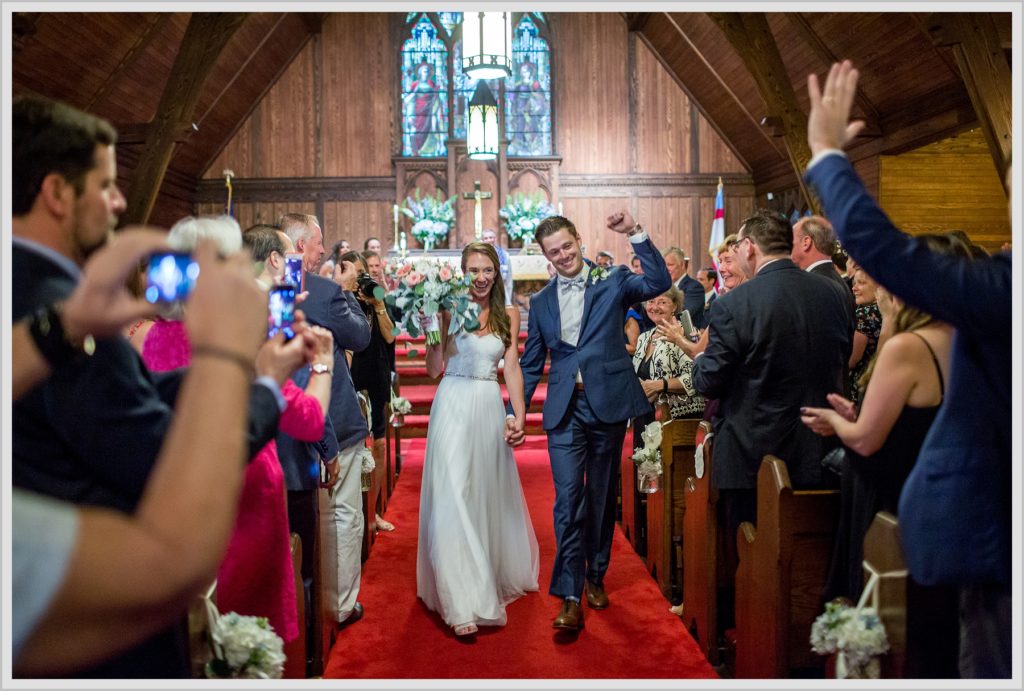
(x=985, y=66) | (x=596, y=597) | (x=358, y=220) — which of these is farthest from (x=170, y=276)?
(x=358, y=220)

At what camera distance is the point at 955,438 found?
169 centimetres

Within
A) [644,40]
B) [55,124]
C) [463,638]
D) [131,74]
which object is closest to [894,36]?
[644,40]

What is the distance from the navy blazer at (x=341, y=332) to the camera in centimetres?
326

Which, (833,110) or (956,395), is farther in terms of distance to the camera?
(956,395)

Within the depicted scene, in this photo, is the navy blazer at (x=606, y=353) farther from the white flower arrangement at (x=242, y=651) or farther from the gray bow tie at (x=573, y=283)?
the white flower arrangement at (x=242, y=651)

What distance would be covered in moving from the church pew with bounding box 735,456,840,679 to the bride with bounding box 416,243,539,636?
1369mm

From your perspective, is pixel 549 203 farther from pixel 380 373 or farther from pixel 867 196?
pixel 867 196

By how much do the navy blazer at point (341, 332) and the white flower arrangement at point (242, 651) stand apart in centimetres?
165

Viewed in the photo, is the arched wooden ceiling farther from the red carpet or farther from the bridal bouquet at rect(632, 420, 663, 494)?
the red carpet

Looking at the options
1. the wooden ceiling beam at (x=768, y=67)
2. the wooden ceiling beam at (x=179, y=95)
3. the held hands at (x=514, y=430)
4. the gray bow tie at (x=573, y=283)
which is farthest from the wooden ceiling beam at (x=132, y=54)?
the held hands at (x=514, y=430)

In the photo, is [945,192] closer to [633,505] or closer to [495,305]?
[633,505]

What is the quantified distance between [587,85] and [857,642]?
42.4ft

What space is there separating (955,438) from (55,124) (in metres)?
1.66

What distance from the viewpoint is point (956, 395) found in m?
1.68
